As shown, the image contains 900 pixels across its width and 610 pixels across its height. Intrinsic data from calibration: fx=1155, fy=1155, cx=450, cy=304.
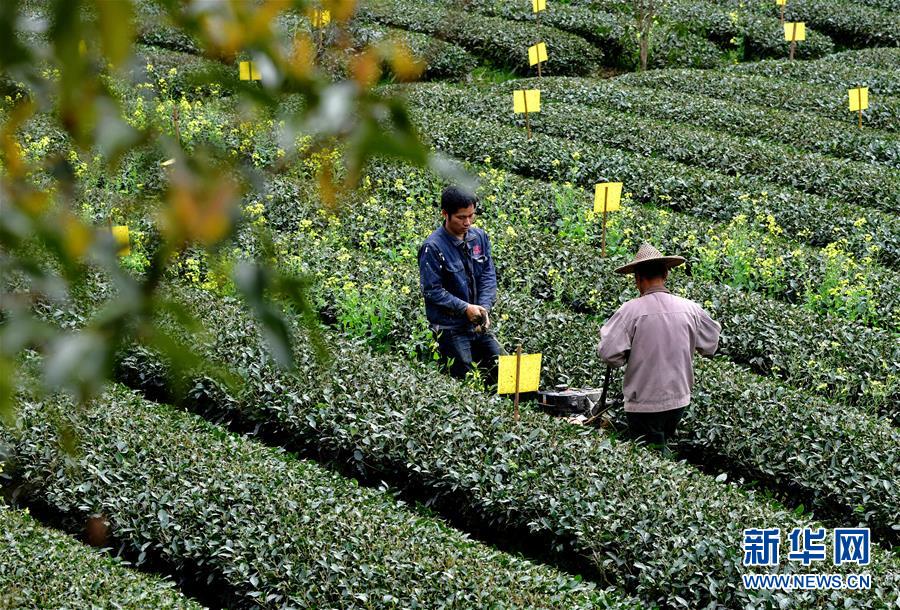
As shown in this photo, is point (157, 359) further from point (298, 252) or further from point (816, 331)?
point (816, 331)

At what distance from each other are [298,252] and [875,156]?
25.7 feet

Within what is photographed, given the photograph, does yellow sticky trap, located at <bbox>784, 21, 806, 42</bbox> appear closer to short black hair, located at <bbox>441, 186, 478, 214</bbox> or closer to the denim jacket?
the denim jacket

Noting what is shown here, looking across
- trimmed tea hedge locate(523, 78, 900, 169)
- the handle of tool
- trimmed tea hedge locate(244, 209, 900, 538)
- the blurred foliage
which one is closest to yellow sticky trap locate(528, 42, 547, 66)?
trimmed tea hedge locate(523, 78, 900, 169)

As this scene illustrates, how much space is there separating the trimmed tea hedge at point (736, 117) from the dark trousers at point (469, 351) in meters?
7.94

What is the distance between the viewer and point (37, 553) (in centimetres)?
577

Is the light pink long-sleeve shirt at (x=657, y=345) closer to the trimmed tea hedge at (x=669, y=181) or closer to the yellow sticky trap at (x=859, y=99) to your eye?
the trimmed tea hedge at (x=669, y=181)

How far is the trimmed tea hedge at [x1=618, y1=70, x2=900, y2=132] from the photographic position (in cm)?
1591

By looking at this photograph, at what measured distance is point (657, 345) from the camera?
6840 mm

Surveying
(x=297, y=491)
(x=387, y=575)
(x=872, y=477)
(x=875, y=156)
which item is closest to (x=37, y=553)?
(x=297, y=491)

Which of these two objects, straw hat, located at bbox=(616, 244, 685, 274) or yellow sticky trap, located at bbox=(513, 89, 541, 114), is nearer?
straw hat, located at bbox=(616, 244, 685, 274)

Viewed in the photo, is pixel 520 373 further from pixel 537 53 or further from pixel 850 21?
pixel 850 21

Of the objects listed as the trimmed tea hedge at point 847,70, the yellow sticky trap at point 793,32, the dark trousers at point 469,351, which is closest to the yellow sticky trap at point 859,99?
the trimmed tea hedge at point 847,70

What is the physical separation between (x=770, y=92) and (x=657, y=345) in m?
11.3

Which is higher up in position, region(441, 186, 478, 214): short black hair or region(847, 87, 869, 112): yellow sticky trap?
region(847, 87, 869, 112): yellow sticky trap
